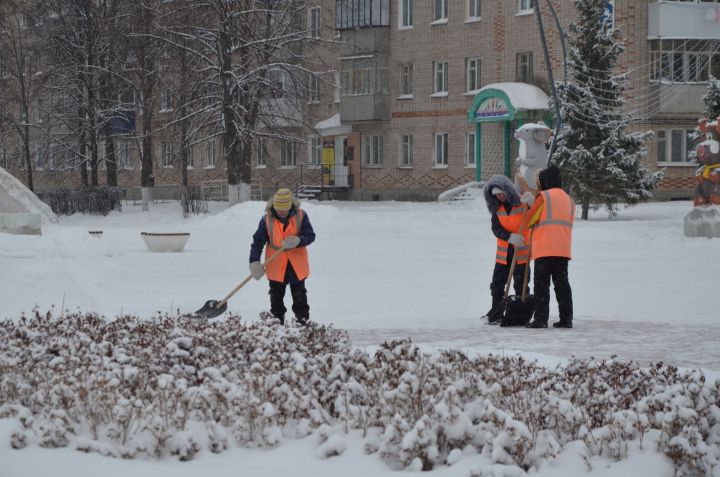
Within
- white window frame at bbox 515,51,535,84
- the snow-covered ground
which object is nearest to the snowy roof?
white window frame at bbox 515,51,535,84

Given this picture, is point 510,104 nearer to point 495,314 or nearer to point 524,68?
point 524,68

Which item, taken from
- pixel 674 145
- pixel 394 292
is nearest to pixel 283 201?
pixel 394 292

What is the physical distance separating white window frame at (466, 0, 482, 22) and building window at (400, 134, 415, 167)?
5.50 m

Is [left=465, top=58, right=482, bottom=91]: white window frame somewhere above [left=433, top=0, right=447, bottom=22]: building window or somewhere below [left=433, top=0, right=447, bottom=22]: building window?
below

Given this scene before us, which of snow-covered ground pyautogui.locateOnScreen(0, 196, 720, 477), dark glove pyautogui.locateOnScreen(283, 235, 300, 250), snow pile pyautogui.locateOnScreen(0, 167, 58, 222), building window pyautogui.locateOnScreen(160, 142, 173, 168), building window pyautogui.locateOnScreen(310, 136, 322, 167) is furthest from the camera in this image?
building window pyautogui.locateOnScreen(310, 136, 322, 167)

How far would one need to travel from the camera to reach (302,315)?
11.3 meters

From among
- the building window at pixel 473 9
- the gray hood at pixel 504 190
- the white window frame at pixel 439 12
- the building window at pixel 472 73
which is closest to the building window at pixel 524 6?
the building window at pixel 473 9

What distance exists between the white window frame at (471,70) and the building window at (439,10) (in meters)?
2.09

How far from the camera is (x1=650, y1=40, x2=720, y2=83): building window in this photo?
4109 centimetres

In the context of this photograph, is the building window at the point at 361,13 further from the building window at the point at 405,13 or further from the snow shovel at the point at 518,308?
the snow shovel at the point at 518,308

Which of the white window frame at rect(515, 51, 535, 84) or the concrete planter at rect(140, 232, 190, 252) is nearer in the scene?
the concrete planter at rect(140, 232, 190, 252)

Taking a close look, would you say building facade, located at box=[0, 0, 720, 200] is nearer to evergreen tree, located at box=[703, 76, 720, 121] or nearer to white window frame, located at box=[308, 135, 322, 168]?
white window frame, located at box=[308, 135, 322, 168]

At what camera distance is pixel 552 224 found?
11.7 m

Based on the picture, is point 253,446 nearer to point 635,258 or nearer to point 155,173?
point 635,258
